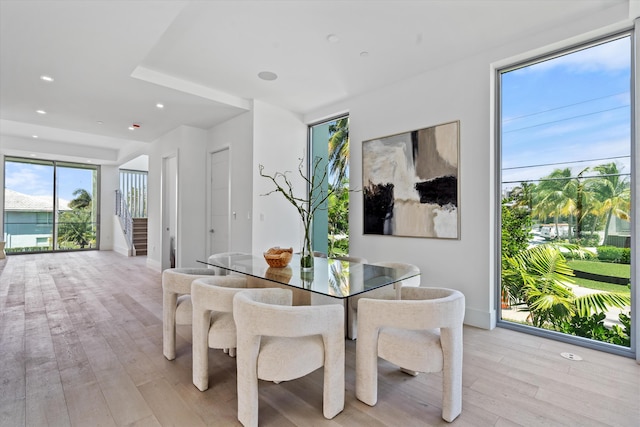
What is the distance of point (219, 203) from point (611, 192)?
502cm

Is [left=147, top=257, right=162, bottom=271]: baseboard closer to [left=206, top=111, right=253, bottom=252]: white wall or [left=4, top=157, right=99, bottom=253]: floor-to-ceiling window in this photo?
[left=206, top=111, right=253, bottom=252]: white wall

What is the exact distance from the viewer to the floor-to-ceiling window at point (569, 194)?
2594 mm

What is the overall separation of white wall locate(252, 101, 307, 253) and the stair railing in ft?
18.7

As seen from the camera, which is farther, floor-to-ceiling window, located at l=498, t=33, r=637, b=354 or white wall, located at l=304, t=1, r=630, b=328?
white wall, located at l=304, t=1, r=630, b=328

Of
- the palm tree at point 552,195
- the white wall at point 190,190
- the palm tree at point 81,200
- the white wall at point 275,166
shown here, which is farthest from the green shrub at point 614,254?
the palm tree at point 81,200

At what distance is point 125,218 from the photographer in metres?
8.88

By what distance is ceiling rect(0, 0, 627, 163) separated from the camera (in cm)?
247

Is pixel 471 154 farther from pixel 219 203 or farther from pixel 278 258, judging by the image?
pixel 219 203

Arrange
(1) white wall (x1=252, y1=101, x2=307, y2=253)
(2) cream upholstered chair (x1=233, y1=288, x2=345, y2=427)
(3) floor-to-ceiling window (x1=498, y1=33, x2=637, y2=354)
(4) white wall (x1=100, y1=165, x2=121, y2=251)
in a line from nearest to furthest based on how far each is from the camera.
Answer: (2) cream upholstered chair (x1=233, y1=288, x2=345, y2=427)
(3) floor-to-ceiling window (x1=498, y1=33, x2=637, y2=354)
(1) white wall (x1=252, y1=101, x2=307, y2=253)
(4) white wall (x1=100, y1=165, x2=121, y2=251)

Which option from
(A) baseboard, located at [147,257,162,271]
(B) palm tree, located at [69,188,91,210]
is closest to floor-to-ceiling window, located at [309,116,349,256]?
(A) baseboard, located at [147,257,162,271]

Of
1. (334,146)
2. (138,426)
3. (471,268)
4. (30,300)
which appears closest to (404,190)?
(471,268)

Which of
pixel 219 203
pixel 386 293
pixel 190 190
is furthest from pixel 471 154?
pixel 190 190

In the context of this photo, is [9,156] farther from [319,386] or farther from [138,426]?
[319,386]

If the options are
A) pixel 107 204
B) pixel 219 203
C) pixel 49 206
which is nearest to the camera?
pixel 219 203
